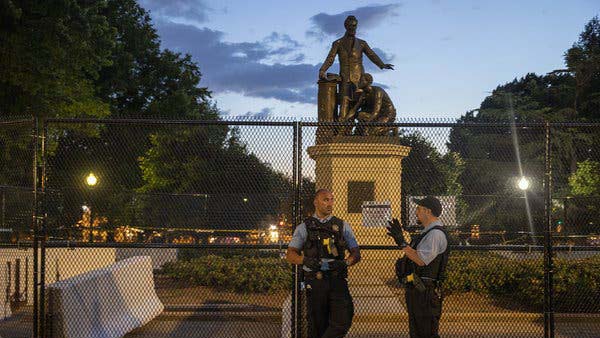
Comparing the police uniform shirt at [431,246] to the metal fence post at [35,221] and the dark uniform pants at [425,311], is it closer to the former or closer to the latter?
the dark uniform pants at [425,311]

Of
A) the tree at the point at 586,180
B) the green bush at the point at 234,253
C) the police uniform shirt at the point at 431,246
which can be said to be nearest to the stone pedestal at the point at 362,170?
the green bush at the point at 234,253

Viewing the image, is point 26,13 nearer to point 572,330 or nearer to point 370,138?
point 370,138

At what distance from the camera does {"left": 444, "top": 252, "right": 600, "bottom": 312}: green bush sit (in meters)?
10.1

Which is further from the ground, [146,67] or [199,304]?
[146,67]

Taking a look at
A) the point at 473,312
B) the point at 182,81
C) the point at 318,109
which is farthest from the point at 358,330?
the point at 182,81

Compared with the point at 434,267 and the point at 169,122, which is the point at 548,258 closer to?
the point at 434,267

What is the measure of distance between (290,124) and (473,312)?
4.43 m

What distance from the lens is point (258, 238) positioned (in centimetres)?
1323

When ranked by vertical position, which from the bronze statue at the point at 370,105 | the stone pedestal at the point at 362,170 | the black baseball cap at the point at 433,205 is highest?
the bronze statue at the point at 370,105

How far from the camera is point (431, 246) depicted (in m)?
5.73

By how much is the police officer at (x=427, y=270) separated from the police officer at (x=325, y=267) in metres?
0.56

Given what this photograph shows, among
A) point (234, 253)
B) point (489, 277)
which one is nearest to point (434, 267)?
point (489, 277)

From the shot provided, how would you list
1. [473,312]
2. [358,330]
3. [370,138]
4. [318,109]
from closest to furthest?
[358,330], [473,312], [370,138], [318,109]

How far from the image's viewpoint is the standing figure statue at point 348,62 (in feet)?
42.2
